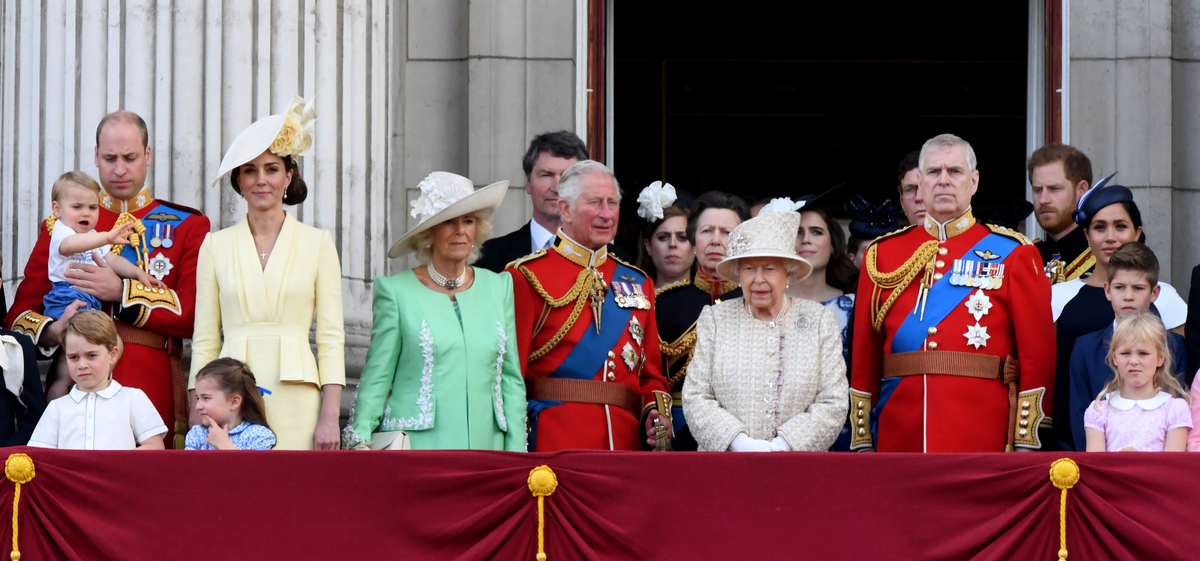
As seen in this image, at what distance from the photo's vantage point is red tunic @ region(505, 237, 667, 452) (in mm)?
5566

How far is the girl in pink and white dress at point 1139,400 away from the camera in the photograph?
5117mm

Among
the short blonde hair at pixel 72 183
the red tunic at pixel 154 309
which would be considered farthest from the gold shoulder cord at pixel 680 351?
the short blonde hair at pixel 72 183

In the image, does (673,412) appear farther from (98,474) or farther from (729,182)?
(729,182)

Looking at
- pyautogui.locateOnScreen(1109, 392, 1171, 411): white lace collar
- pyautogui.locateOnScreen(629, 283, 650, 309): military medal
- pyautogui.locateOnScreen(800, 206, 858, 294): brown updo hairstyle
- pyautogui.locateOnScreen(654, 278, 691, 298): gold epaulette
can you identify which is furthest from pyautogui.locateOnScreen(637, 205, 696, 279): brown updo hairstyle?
pyautogui.locateOnScreen(1109, 392, 1171, 411): white lace collar

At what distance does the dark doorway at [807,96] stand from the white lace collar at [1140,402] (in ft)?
24.2

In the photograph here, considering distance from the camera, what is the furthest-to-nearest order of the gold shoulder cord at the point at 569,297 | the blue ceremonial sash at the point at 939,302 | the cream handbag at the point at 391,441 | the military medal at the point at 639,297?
1. the military medal at the point at 639,297
2. the gold shoulder cord at the point at 569,297
3. the blue ceremonial sash at the point at 939,302
4. the cream handbag at the point at 391,441

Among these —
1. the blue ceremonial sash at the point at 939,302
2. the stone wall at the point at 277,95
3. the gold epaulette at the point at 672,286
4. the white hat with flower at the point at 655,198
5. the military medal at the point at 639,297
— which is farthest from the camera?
the stone wall at the point at 277,95

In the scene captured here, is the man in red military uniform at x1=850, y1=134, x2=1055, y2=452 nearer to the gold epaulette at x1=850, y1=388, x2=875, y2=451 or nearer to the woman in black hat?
the gold epaulette at x1=850, y1=388, x2=875, y2=451

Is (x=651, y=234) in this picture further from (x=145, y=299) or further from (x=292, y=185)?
(x=145, y=299)

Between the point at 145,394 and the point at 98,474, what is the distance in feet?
2.47

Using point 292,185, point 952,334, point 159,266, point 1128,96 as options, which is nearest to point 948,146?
point 952,334

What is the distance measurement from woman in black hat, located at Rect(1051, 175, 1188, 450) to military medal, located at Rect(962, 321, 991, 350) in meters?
0.35

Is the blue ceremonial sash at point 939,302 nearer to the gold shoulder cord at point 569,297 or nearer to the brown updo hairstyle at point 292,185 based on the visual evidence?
the gold shoulder cord at point 569,297

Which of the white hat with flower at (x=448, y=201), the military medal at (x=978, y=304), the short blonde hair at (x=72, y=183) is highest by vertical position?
the short blonde hair at (x=72, y=183)
